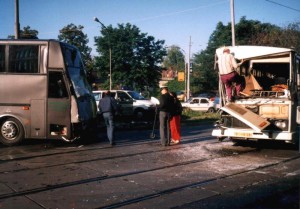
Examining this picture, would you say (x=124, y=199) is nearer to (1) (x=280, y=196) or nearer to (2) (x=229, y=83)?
(1) (x=280, y=196)

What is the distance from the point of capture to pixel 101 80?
40.0 meters

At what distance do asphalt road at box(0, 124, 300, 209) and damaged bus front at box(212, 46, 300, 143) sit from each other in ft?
2.20

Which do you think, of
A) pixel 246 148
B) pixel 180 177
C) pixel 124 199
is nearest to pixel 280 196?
pixel 180 177

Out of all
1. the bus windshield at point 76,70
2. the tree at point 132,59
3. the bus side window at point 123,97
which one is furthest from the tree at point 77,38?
the bus windshield at point 76,70

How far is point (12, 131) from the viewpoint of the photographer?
1067cm

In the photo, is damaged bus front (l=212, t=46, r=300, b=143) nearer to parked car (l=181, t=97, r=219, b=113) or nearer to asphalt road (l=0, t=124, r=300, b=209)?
asphalt road (l=0, t=124, r=300, b=209)

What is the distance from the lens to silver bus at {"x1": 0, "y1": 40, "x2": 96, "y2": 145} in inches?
410

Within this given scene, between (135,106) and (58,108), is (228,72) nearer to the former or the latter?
(58,108)

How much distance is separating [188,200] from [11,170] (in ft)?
13.8

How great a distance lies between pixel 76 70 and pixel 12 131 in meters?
2.85

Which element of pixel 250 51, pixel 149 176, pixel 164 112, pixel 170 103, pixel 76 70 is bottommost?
pixel 149 176

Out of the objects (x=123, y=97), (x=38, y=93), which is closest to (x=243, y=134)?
(x=38, y=93)

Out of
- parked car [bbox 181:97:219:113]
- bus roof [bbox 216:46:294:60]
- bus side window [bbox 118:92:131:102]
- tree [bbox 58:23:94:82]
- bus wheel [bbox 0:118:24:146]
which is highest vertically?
tree [bbox 58:23:94:82]

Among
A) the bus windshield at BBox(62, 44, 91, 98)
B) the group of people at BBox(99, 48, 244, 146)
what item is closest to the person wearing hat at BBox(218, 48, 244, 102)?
the group of people at BBox(99, 48, 244, 146)
